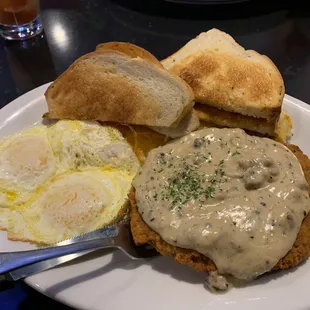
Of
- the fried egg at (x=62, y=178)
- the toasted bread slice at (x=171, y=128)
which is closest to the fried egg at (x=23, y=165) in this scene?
the fried egg at (x=62, y=178)

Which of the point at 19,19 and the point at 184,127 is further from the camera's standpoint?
the point at 19,19

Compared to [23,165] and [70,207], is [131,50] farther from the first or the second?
[70,207]

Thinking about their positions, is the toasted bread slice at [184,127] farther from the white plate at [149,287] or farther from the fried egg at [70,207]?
the white plate at [149,287]

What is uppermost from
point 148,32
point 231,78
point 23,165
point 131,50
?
point 131,50

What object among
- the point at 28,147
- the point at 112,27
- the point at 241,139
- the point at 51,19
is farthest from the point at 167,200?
the point at 51,19

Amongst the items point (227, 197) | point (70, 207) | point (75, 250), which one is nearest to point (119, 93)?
point (70, 207)

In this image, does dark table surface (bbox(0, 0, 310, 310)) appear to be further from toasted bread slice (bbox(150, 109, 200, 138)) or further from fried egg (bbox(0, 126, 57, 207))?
toasted bread slice (bbox(150, 109, 200, 138))

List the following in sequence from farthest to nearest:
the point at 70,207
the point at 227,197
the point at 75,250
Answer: the point at 70,207, the point at 227,197, the point at 75,250

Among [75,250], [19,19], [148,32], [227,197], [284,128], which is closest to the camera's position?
[75,250]
